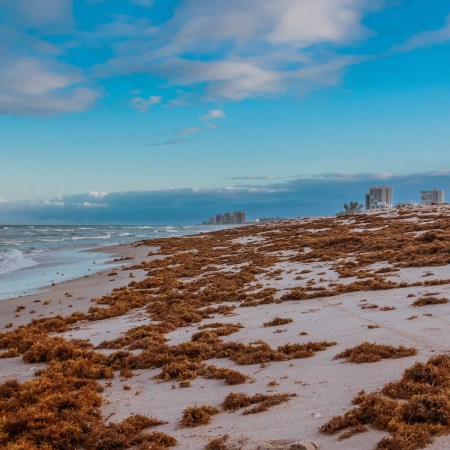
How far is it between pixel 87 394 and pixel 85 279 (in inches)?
798

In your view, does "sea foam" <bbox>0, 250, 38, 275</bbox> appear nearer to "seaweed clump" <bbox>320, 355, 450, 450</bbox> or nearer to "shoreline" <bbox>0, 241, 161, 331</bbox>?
"shoreline" <bbox>0, 241, 161, 331</bbox>

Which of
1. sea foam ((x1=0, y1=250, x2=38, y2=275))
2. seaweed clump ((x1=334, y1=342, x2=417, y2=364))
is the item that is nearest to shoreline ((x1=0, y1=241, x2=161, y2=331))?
sea foam ((x1=0, y1=250, x2=38, y2=275))

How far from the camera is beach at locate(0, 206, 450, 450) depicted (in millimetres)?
6905

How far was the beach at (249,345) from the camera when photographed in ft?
22.7

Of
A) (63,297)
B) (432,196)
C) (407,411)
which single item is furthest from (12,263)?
(432,196)

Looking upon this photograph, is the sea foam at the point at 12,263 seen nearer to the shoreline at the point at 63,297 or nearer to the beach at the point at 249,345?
the shoreline at the point at 63,297

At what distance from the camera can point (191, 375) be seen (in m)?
9.48

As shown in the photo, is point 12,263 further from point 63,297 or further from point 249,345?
point 249,345

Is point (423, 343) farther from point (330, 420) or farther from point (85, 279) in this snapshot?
point (85, 279)

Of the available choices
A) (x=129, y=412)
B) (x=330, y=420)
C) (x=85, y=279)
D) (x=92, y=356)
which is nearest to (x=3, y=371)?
(x=92, y=356)

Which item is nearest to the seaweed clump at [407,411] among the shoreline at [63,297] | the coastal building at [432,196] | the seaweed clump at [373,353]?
the seaweed clump at [373,353]

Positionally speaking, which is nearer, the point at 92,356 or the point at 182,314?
the point at 92,356

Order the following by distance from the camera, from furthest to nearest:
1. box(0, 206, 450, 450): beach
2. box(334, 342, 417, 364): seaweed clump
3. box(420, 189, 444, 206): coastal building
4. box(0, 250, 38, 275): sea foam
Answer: box(420, 189, 444, 206): coastal building
box(0, 250, 38, 275): sea foam
box(334, 342, 417, 364): seaweed clump
box(0, 206, 450, 450): beach

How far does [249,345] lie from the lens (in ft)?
35.6
